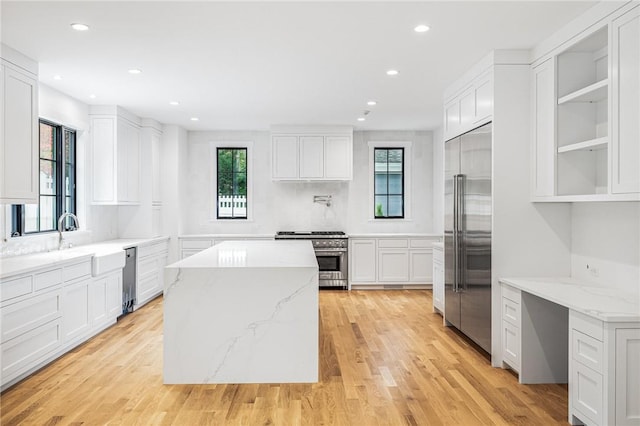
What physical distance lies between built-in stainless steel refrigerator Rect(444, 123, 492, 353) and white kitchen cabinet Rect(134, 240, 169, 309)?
3.98m

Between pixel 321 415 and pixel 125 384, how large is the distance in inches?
62.3

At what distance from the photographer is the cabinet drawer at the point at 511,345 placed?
3.55 meters

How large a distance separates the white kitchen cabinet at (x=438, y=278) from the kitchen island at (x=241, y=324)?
8.31ft

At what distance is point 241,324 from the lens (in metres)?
3.44

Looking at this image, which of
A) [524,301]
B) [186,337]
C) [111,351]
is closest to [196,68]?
[186,337]

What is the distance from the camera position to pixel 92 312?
15.5 ft

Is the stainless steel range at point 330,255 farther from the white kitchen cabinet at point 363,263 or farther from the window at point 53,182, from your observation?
the window at point 53,182

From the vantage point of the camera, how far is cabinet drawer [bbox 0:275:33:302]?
3.30 metres

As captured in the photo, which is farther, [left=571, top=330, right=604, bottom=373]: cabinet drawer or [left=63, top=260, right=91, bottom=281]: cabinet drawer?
[left=63, top=260, right=91, bottom=281]: cabinet drawer

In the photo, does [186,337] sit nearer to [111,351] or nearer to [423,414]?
[111,351]

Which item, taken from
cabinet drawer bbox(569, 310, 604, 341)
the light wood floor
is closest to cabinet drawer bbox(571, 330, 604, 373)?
cabinet drawer bbox(569, 310, 604, 341)

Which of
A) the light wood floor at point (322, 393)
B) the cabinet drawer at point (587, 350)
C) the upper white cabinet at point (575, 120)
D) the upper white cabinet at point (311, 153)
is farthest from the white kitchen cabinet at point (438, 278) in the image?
the cabinet drawer at point (587, 350)

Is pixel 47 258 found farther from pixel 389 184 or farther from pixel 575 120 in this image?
pixel 389 184

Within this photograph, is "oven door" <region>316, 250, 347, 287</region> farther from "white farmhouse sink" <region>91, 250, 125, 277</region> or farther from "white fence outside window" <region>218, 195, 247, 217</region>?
"white farmhouse sink" <region>91, 250, 125, 277</region>
